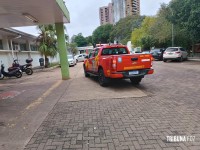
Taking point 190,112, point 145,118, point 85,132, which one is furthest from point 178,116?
point 85,132

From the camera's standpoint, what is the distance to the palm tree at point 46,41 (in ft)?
74.3

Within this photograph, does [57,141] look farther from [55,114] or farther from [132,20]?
[132,20]

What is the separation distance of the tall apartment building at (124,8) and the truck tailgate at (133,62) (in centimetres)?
7686

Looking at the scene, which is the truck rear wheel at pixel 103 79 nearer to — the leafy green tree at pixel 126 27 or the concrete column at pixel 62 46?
the concrete column at pixel 62 46

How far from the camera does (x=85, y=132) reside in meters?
4.25

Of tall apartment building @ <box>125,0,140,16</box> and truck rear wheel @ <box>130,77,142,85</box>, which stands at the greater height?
tall apartment building @ <box>125,0,140,16</box>

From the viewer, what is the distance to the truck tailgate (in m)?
8.03

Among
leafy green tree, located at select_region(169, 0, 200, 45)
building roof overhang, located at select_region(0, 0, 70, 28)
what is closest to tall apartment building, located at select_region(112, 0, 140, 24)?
leafy green tree, located at select_region(169, 0, 200, 45)

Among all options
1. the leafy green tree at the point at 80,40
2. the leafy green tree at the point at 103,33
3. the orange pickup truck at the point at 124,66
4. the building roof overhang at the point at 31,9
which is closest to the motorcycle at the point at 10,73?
the building roof overhang at the point at 31,9

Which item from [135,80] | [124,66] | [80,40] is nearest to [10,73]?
[135,80]

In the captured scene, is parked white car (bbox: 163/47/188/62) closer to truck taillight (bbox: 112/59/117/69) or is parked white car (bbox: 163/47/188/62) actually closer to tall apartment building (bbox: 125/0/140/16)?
truck taillight (bbox: 112/59/117/69)

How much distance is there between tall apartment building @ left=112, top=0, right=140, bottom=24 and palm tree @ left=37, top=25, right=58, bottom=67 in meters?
63.0

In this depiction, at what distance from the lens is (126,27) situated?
228 feet

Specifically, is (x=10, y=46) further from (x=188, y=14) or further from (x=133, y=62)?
(x=188, y=14)
